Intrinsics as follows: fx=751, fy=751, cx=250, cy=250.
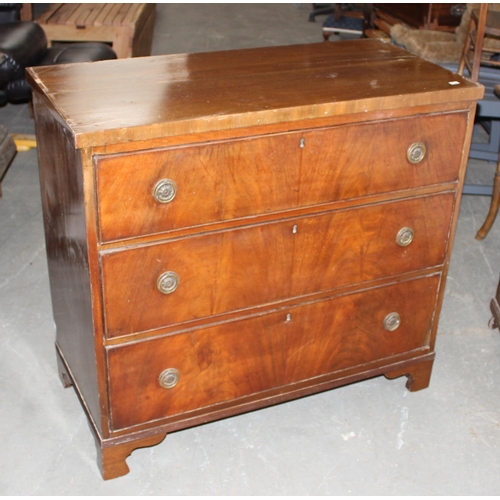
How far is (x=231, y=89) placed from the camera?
2.23 m

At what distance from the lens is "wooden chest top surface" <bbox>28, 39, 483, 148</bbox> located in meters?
1.99

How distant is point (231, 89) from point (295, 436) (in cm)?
123

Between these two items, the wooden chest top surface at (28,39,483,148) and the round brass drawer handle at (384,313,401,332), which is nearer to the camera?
the wooden chest top surface at (28,39,483,148)

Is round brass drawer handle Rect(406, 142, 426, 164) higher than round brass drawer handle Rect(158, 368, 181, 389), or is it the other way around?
round brass drawer handle Rect(406, 142, 426, 164)

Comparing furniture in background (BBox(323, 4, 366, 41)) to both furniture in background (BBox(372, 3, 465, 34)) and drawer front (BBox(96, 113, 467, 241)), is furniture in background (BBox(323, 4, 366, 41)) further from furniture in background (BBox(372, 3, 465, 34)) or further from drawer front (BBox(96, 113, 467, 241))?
drawer front (BBox(96, 113, 467, 241))

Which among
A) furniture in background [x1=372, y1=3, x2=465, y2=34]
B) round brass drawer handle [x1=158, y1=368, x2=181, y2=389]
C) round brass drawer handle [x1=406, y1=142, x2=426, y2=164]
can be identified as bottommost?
round brass drawer handle [x1=158, y1=368, x2=181, y2=389]

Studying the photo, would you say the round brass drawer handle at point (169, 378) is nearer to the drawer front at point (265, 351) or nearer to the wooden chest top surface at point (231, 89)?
the drawer front at point (265, 351)

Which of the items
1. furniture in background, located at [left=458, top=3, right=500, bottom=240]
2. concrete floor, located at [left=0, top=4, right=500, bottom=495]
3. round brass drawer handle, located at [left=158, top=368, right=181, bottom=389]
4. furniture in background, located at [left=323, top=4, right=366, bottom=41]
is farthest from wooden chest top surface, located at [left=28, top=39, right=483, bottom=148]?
furniture in background, located at [left=323, top=4, right=366, bottom=41]

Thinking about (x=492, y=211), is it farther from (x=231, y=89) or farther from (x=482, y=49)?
(x=231, y=89)

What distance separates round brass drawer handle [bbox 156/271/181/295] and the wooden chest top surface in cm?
43

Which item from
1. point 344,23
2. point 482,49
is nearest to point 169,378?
point 482,49

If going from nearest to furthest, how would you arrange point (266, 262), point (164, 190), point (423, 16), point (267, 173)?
point (164, 190) < point (267, 173) < point (266, 262) < point (423, 16)

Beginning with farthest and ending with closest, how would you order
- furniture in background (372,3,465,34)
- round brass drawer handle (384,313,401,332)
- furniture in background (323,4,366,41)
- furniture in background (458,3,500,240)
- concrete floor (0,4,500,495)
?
furniture in background (323,4,366,41), furniture in background (372,3,465,34), furniture in background (458,3,500,240), round brass drawer handle (384,313,401,332), concrete floor (0,4,500,495)

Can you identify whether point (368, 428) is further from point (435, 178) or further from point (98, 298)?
point (98, 298)
